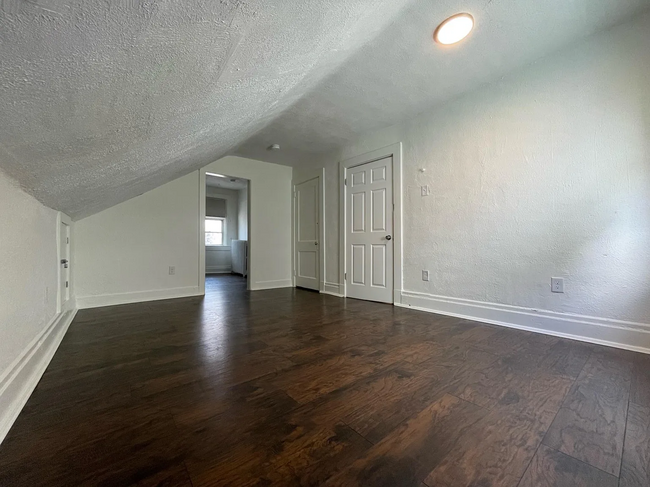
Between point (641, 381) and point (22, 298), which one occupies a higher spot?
point (22, 298)

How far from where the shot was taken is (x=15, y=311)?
1197mm

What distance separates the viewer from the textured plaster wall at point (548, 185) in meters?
1.78

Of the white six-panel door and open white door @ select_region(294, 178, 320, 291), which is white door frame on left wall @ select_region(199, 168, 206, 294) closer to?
open white door @ select_region(294, 178, 320, 291)

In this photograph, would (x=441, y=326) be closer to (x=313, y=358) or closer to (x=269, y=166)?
(x=313, y=358)

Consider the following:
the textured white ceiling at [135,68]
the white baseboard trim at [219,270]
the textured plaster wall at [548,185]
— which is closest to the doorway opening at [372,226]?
the textured plaster wall at [548,185]

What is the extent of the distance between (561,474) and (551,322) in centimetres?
168

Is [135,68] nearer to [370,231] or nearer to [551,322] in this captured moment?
[551,322]

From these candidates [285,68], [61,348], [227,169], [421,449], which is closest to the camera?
[421,449]

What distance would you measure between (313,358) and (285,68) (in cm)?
157

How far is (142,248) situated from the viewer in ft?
11.3

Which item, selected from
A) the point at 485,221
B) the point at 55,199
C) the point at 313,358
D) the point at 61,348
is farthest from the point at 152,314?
the point at 485,221

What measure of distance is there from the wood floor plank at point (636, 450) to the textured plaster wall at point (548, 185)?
1081mm

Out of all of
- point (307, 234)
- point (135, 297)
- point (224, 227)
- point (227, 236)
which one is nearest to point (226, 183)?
point (224, 227)

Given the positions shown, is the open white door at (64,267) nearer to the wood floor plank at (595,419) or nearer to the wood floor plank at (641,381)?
the wood floor plank at (595,419)
